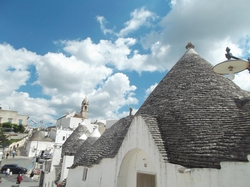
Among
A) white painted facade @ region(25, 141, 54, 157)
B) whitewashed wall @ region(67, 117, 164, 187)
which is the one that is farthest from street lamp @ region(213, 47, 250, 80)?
white painted facade @ region(25, 141, 54, 157)

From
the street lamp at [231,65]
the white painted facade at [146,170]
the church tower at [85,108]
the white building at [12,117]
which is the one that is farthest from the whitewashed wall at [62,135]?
the street lamp at [231,65]

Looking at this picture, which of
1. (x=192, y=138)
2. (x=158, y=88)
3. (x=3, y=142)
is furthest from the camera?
(x=3, y=142)

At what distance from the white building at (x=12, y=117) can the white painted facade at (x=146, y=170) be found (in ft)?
244

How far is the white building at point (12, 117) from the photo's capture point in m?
70.9

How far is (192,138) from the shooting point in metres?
6.23

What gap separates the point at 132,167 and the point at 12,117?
257ft

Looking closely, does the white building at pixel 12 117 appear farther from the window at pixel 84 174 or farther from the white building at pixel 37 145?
the window at pixel 84 174

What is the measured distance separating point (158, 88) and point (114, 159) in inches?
158

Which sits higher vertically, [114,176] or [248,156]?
[248,156]

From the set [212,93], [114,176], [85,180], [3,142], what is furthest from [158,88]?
[3,142]

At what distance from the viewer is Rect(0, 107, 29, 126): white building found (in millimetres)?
70887

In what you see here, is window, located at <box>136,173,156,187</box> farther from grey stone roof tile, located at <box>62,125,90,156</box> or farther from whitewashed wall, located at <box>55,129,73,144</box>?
whitewashed wall, located at <box>55,129,73,144</box>

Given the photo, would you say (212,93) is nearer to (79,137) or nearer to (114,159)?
(114,159)

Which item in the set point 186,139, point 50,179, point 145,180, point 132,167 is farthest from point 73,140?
point 186,139
